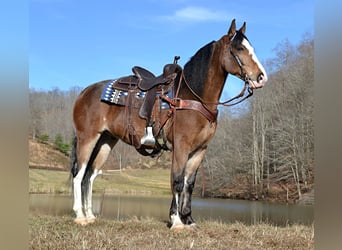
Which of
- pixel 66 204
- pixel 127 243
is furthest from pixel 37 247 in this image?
pixel 66 204

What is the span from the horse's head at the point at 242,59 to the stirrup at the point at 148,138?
986 millimetres

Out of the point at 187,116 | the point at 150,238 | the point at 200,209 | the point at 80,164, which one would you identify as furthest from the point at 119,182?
the point at 150,238

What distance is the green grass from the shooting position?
21.0 feet

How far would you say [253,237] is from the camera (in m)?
3.01

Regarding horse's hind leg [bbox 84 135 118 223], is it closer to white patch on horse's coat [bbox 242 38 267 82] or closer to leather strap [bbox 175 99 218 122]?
leather strap [bbox 175 99 218 122]

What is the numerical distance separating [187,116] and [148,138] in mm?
462

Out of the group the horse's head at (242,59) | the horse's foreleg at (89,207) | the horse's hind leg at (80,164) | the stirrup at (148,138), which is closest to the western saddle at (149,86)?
the stirrup at (148,138)

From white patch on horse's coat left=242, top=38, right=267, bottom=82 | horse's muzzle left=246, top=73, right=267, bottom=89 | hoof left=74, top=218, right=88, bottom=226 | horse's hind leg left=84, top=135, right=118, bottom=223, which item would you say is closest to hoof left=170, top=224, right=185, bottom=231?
hoof left=74, top=218, right=88, bottom=226

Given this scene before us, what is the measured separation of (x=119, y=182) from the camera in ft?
25.8

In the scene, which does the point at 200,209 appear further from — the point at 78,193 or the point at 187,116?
the point at 187,116

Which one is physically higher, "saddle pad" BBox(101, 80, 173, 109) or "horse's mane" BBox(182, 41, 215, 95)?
"horse's mane" BBox(182, 41, 215, 95)

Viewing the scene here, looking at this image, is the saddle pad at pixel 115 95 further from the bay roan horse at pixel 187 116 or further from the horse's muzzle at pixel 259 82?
the horse's muzzle at pixel 259 82
